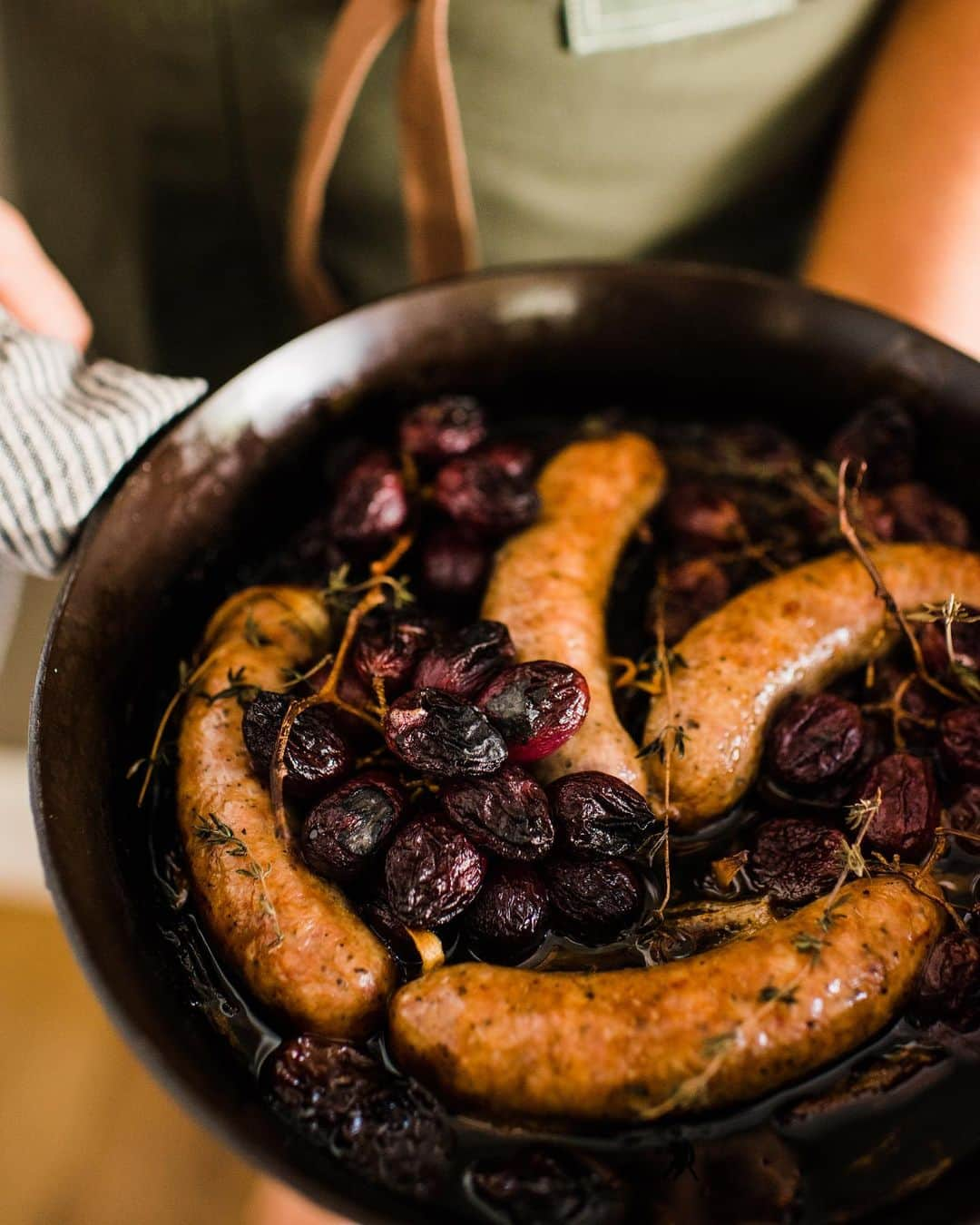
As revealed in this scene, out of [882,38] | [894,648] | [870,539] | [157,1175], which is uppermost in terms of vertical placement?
[882,38]

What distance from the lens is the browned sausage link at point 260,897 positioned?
118 cm

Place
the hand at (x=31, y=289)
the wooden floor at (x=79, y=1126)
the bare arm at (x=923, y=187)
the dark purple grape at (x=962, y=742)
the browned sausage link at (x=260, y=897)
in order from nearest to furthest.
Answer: the browned sausage link at (x=260, y=897)
the dark purple grape at (x=962, y=742)
the hand at (x=31, y=289)
the bare arm at (x=923, y=187)
the wooden floor at (x=79, y=1126)

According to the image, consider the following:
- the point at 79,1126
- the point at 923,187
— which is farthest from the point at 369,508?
the point at 79,1126

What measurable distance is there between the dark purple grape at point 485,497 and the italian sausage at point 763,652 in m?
0.34

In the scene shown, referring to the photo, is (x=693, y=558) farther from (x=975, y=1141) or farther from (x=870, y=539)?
(x=975, y=1141)

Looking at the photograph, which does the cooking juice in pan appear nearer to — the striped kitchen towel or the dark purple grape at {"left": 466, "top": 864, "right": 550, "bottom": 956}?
the dark purple grape at {"left": 466, "top": 864, "right": 550, "bottom": 956}

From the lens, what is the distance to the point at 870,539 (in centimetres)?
162

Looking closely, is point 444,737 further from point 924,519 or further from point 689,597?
point 924,519

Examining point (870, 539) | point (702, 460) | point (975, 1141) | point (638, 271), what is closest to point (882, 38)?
point (638, 271)

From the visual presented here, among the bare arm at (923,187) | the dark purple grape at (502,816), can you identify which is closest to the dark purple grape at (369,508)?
the dark purple grape at (502,816)

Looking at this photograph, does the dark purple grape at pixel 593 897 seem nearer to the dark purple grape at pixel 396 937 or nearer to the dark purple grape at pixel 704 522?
the dark purple grape at pixel 396 937

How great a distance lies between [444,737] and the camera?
1257mm

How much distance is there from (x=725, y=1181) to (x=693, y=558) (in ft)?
3.09

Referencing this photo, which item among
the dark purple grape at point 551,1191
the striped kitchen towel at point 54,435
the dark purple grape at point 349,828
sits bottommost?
the dark purple grape at point 551,1191
